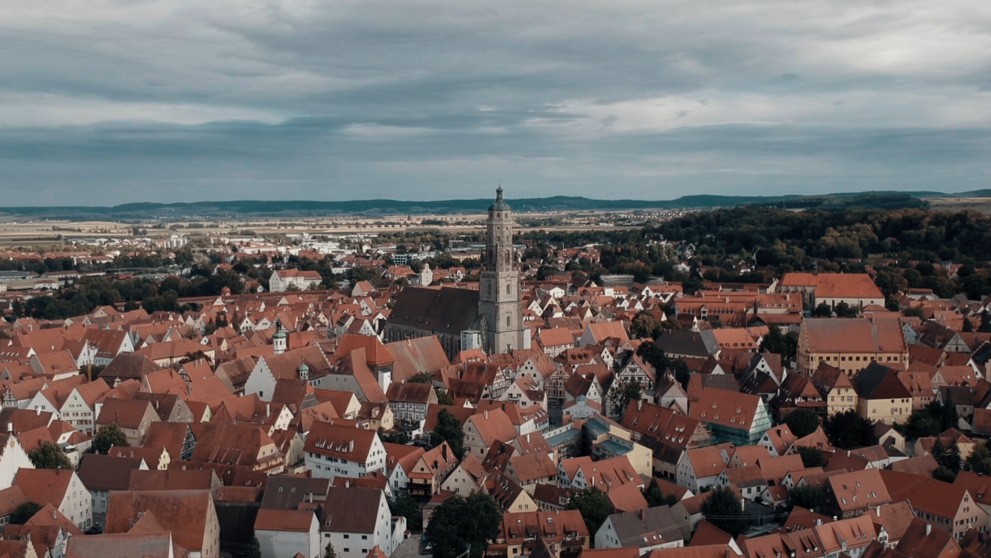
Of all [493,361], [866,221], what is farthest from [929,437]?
[866,221]

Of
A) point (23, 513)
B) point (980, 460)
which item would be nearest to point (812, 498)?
point (980, 460)

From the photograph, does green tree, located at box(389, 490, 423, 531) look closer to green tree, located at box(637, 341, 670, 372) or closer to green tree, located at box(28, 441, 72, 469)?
green tree, located at box(28, 441, 72, 469)

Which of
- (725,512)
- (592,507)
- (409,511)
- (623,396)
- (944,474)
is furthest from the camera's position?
(623,396)

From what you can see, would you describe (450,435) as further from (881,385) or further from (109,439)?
(881,385)

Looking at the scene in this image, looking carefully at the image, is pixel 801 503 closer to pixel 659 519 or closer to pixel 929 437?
pixel 659 519

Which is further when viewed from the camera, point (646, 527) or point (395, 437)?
point (395, 437)

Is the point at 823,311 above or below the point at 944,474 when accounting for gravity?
above

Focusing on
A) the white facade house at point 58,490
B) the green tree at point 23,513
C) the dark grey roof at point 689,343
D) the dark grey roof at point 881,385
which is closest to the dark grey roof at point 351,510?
the white facade house at point 58,490
